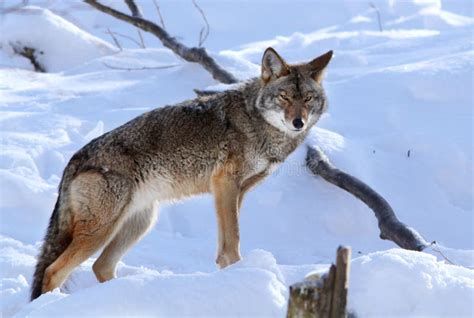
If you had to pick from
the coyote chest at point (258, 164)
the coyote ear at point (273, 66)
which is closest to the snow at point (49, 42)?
the coyote ear at point (273, 66)

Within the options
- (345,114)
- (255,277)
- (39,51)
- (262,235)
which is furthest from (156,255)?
(39,51)

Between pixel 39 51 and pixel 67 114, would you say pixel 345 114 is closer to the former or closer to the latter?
pixel 67 114

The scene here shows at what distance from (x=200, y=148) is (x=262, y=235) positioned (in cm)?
204

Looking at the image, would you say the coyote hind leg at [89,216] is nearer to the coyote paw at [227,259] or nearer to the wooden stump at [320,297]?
the coyote paw at [227,259]

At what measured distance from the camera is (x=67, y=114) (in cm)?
1001

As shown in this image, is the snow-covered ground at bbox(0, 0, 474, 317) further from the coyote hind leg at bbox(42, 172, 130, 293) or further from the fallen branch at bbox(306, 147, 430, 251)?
the coyote hind leg at bbox(42, 172, 130, 293)

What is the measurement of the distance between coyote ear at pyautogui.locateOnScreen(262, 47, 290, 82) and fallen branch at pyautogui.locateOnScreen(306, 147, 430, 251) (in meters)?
1.62

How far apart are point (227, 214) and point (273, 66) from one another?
1.23 m

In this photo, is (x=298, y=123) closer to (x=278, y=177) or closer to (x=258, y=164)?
(x=258, y=164)

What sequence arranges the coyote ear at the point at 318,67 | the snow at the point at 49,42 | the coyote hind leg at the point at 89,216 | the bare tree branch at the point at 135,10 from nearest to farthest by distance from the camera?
the coyote hind leg at the point at 89,216 → the coyote ear at the point at 318,67 → the bare tree branch at the point at 135,10 → the snow at the point at 49,42

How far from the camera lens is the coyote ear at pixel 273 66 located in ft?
20.9

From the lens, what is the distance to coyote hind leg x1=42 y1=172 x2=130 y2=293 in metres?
5.80

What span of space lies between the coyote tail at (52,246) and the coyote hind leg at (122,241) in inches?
17.5

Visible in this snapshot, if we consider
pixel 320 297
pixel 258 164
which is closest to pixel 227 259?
pixel 258 164
